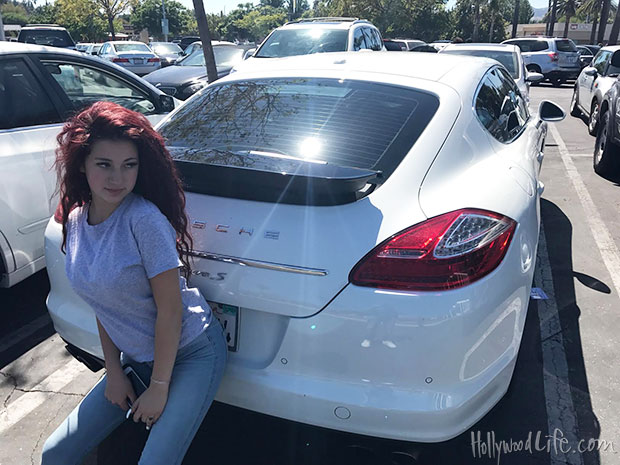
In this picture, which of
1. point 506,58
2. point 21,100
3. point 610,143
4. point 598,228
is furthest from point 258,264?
point 506,58

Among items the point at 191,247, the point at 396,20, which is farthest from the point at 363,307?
the point at 396,20

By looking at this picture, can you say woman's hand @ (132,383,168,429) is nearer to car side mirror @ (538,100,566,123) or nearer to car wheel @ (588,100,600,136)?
car side mirror @ (538,100,566,123)

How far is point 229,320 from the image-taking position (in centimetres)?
204

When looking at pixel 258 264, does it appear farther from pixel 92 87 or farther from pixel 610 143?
pixel 610 143

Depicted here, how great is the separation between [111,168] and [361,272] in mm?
874

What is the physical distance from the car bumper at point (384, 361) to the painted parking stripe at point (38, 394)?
1336 millimetres

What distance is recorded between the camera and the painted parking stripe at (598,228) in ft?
14.2

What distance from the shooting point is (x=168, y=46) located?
25297mm

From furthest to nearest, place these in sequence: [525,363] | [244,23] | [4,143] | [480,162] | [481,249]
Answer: [244,23] < [4,143] < [525,363] < [480,162] < [481,249]

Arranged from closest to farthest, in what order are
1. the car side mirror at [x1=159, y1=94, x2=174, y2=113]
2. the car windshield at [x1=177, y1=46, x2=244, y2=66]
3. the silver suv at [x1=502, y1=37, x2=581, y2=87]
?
the car side mirror at [x1=159, y1=94, x2=174, y2=113] < the car windshield at [x1=177, y1=46, x2=244, y2=66] < the silver suv at [x1=502, y1=37, x2=581, y2=87]

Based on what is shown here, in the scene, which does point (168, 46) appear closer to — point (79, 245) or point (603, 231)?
point (603, 231)

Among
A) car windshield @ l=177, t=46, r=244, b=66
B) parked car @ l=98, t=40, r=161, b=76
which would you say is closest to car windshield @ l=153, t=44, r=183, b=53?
parked car @ l=98, t=40, r=161, b=76

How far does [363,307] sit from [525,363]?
1.71 m

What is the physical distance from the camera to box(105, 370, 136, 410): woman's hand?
73.0 inches
